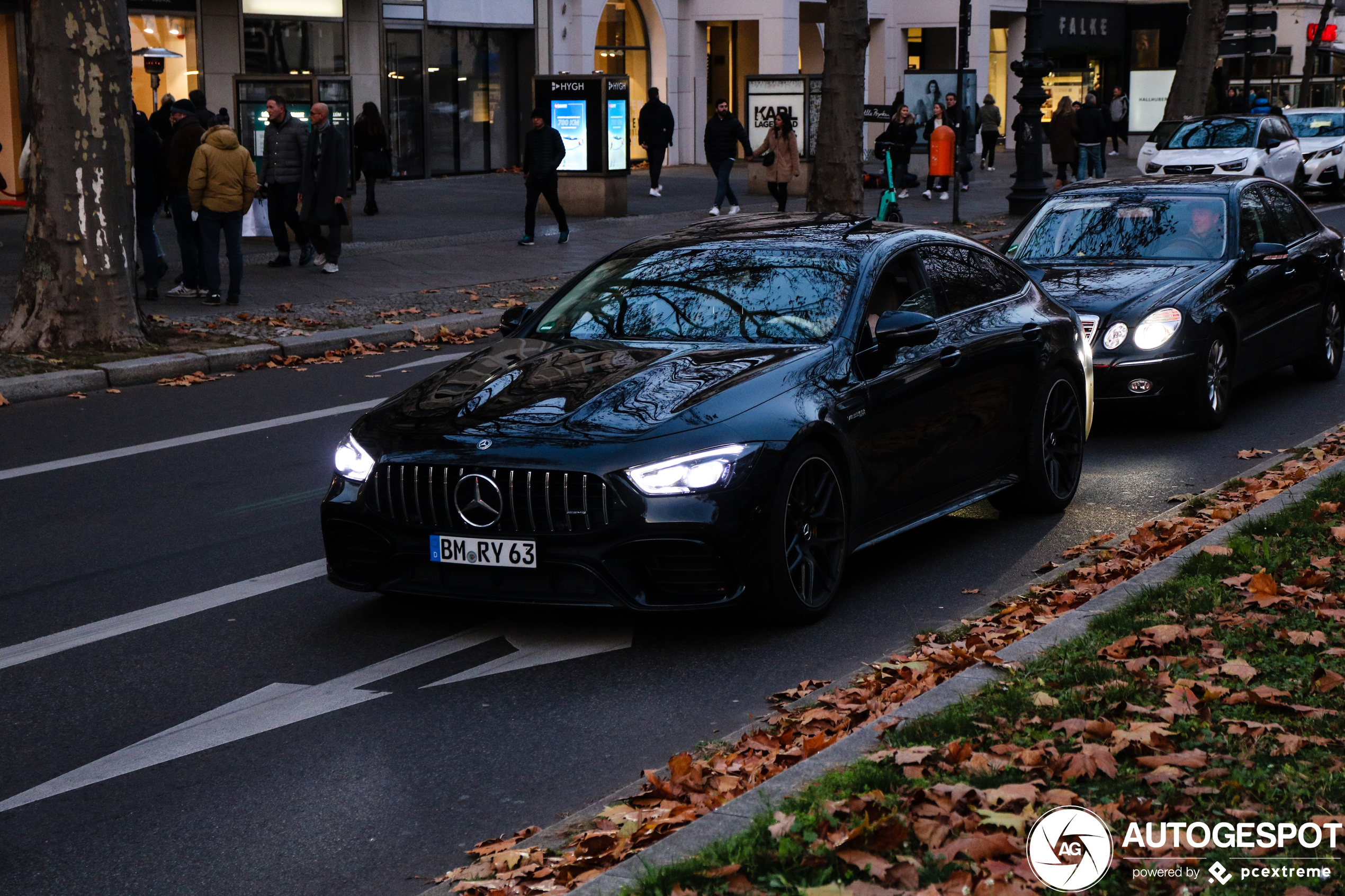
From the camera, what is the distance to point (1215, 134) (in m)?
31.9

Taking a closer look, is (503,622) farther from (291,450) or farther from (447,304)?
(447,304)

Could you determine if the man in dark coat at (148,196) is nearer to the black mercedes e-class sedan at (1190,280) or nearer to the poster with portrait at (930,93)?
the black mercedes e-class sedan at (1190,280)

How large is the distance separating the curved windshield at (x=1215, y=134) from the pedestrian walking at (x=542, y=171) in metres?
13.2

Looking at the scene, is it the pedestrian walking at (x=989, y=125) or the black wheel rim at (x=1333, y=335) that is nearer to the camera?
the black wheel rim at (x=1333, y=335)

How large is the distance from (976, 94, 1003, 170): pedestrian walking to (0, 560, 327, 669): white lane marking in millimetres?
33910

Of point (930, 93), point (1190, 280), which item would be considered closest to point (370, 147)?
point (930, 93)

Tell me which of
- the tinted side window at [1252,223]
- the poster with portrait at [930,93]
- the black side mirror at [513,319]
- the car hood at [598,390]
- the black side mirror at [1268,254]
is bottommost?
the car hood at [598,390]

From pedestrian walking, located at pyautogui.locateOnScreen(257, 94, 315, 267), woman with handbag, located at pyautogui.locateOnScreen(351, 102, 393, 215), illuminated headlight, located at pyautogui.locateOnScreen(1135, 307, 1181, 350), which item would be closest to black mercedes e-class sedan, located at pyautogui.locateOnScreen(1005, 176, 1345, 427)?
illuminated headlight, located at pyautogui.locateOnScreen(1135, 307, 1181, 350)

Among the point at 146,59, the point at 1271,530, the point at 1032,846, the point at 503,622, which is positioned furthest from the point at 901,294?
Result: the point at 146,59

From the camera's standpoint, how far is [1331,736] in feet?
15.5

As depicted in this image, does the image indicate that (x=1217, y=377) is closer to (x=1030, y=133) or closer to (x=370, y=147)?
(x=1030, y=133)

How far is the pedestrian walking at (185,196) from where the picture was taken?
17.6 m

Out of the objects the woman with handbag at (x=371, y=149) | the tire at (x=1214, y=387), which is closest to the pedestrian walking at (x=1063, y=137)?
the woman with handbag at (x=371, y=149)

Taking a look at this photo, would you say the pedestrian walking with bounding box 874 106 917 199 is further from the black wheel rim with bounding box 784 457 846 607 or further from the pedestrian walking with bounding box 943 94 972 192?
the black wheel rim with bounding box 784 457 846 607
